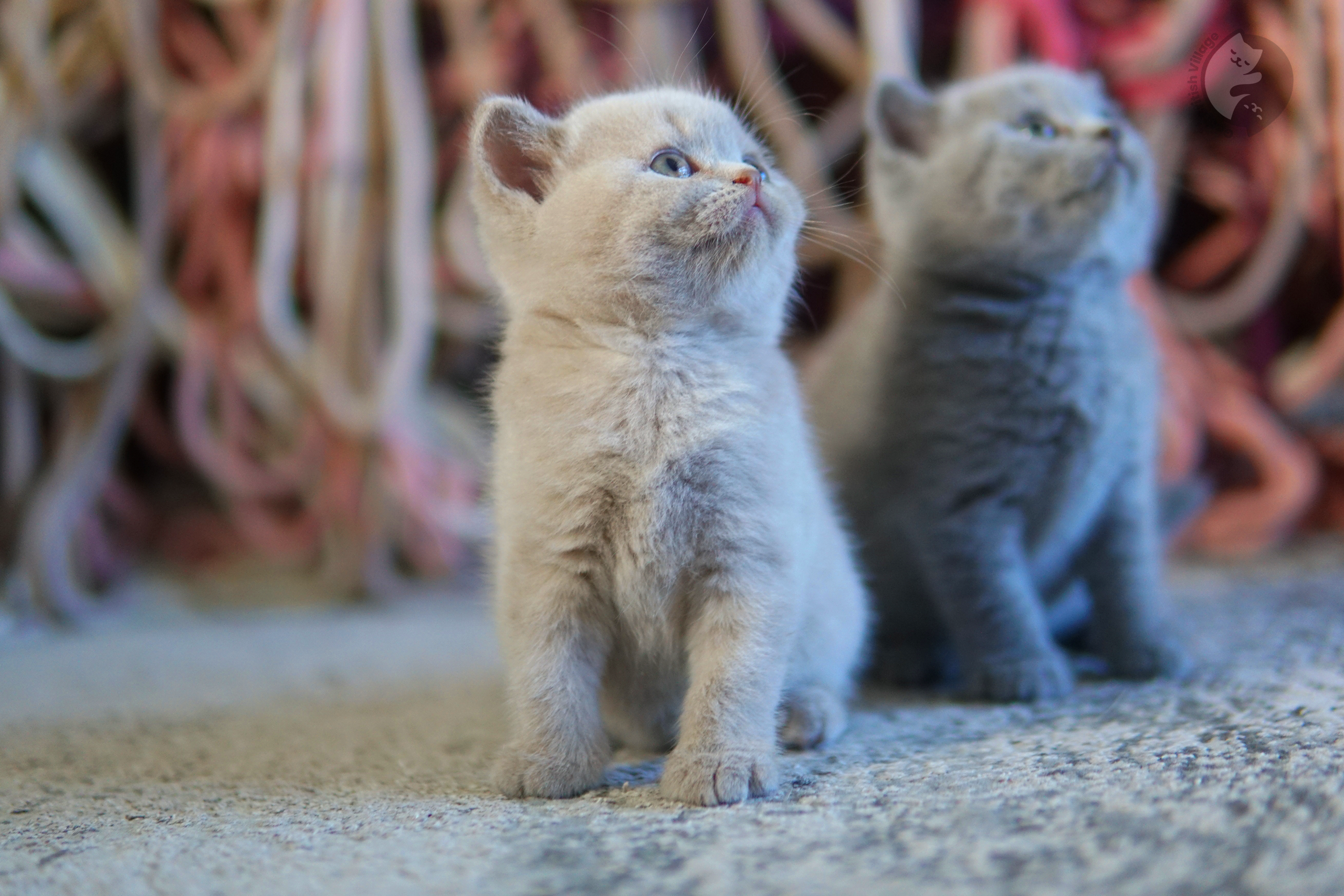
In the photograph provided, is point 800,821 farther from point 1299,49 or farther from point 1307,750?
point 1299,49

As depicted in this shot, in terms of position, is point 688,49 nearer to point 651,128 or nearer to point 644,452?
point 651,128

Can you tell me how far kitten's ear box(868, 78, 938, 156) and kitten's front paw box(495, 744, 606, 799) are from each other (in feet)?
3.26

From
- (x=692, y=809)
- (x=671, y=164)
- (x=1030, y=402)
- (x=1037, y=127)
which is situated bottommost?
(x=692, y=809)

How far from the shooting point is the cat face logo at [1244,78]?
1633mm

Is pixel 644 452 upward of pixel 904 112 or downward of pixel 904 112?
downward

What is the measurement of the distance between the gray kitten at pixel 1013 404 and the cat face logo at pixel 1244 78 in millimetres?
253

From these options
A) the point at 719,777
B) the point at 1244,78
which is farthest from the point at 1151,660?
the point at 1244,78

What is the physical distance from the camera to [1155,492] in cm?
163

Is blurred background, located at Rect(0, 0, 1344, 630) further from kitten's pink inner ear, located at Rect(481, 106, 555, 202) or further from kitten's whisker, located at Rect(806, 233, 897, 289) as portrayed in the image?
kitten's pink inner ear, located at Rect(481, 106, 555, 202)

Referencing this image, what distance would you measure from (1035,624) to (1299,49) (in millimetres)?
1211

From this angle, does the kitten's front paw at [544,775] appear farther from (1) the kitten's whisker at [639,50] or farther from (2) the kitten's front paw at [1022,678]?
(1) the kitten's whisker at [639,50]

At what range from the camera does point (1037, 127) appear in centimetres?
143

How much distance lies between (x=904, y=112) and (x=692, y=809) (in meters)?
1.06

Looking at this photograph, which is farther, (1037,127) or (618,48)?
(618,48)
